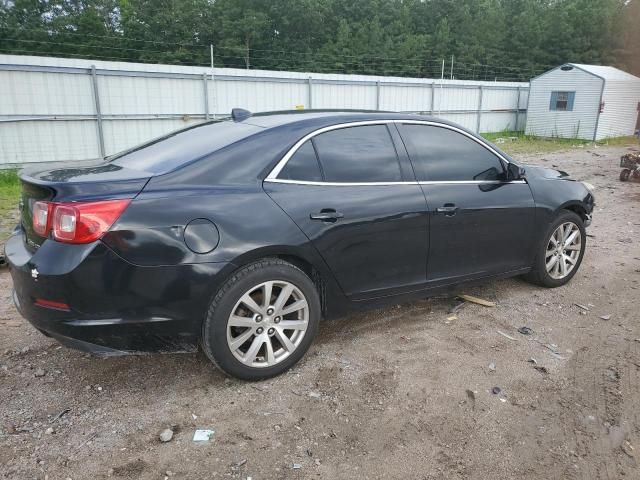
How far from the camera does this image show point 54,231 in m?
2.73

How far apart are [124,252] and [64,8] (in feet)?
144

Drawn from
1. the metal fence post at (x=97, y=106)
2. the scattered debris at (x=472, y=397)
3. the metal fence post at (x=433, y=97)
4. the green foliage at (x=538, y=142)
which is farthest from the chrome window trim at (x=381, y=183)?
the metal fence post at (x=433, y=97)

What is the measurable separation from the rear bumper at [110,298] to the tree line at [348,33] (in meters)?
33.7

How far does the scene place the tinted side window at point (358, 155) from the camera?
3428 millimetres

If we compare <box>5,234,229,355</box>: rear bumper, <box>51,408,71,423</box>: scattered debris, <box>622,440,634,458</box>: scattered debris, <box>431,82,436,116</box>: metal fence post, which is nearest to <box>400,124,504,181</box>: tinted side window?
<box>5,234,229,355</box>: rear bumper

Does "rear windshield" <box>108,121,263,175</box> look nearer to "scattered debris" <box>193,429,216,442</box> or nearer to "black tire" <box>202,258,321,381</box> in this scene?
"black tire" <box>202,258,321,381</box>

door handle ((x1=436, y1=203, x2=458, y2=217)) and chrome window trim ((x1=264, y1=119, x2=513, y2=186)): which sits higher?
chrome window trim ((x1=264, y1=119, x2=513, y2=186))

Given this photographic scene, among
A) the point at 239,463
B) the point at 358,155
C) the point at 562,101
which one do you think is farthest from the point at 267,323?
the point at 562,101

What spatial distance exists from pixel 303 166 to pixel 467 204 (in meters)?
1.37

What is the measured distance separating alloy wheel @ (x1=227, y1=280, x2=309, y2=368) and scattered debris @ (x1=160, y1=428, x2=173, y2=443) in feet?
1.80

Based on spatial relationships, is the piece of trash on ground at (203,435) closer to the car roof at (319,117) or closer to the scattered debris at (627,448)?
the car roof at (319,117)

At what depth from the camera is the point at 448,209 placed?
151 inches

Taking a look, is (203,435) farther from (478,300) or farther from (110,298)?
(478,300)

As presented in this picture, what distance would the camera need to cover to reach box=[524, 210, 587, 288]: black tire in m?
4.61
